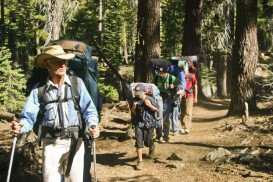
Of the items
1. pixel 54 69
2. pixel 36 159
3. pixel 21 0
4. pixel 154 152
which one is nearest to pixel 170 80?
pixel 154 152

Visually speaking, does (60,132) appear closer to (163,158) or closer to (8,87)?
(163,158)

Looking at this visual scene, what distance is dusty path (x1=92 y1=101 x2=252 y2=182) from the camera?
26.6 feet

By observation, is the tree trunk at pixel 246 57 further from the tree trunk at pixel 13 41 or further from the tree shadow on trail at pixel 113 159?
the tree trunk at pixel 13 41

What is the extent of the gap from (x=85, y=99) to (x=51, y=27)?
35.0 feet

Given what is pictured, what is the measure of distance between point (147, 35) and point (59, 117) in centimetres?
738

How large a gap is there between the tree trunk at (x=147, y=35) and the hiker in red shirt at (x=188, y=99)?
1.06 metres

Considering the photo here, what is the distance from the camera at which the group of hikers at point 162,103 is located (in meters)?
8.63

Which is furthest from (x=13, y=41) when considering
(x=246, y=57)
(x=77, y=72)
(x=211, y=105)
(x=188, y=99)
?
(x=77, y=72)

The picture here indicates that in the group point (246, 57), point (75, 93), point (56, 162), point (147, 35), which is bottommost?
point (56, 162)

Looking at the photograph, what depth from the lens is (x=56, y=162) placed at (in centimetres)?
500

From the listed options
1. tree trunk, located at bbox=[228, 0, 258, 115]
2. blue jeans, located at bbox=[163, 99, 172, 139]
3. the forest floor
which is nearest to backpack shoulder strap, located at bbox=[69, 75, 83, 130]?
the forest floor

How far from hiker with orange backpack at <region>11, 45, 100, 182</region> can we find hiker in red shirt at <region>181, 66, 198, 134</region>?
690 centimetres

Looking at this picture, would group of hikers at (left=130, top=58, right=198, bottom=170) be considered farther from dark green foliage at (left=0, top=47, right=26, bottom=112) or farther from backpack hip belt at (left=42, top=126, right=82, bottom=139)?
dark green foliage at (left=0, top=47, right=26, bottom=112)

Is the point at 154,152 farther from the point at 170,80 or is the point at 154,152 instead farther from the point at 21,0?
the point at 21,0
